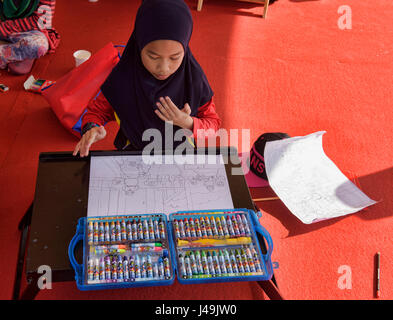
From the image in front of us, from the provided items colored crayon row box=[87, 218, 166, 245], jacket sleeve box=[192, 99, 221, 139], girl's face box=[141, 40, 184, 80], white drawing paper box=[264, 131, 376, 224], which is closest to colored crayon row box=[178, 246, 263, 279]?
colored crayon row box=[87, 218, 166, 245]

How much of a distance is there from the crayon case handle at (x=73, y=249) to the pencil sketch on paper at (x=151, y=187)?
0.08 m

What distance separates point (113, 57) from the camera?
2.16m

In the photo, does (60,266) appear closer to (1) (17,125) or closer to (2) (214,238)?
(2) (214,238)

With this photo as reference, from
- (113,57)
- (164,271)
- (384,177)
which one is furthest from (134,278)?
(384,177)

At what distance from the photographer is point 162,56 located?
3.89 feet

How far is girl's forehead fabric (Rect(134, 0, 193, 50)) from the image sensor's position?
45.3 inches

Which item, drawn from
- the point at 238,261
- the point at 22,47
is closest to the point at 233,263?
the point at 238,261

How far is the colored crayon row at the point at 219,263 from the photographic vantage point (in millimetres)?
1084

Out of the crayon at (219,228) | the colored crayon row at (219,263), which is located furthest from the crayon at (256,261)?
the crayon at (219,228)

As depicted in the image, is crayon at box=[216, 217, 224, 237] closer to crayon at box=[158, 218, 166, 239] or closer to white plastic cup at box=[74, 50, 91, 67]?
crayon at box=[158, 218, 166, 239]

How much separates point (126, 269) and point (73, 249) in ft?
0.53

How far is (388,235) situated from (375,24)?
2.36 metres

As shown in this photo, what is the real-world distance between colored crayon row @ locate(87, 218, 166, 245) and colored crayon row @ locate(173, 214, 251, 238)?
6cm

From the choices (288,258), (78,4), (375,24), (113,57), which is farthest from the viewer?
(375,24)
